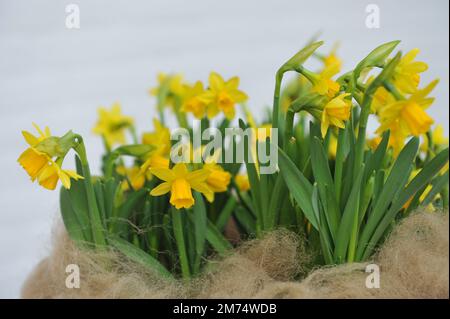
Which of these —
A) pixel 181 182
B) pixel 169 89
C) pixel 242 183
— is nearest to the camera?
pixel 181 182

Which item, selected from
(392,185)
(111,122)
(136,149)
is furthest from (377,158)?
(111,122)

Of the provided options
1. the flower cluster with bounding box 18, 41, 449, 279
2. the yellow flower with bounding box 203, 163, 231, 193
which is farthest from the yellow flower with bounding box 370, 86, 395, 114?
the yellow flower with bounding box 203, 163, 231, 193

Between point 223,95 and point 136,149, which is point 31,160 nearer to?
point 136,149

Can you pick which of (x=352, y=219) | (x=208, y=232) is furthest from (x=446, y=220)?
(x=208, y=232)

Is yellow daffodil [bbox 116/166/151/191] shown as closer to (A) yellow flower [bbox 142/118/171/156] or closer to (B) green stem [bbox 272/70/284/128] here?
(A) yellow flower [bbox 142/118/171/156]

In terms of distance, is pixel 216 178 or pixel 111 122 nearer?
pixel 216 178

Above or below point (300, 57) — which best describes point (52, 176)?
below
